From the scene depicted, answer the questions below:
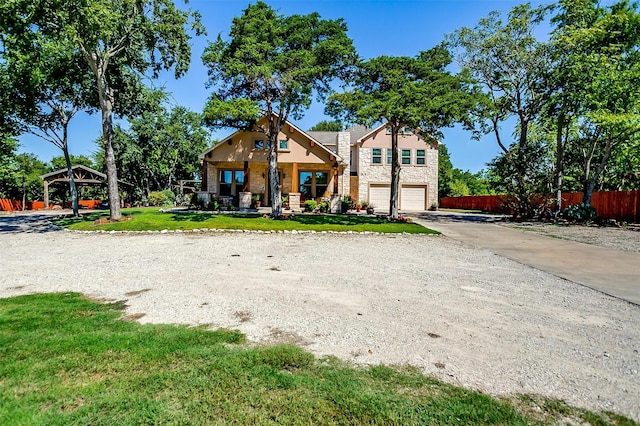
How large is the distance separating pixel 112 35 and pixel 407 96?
1341cm

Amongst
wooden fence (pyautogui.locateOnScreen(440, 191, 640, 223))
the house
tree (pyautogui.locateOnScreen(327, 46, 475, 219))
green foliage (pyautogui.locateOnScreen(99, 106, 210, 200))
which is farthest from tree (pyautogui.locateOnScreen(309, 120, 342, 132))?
tree (pyautogui.locateOnScreen(327, 46, 475, 219))

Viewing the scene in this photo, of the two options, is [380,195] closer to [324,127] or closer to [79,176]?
[79,176]

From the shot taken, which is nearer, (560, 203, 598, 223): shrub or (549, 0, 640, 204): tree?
(549, 0, 640, 204): tree

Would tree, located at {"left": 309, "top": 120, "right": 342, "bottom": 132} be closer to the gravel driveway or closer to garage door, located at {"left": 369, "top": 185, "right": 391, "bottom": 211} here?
garage door, located at {"left": 369, "top": 185, "right": 391, "bottom": 211}

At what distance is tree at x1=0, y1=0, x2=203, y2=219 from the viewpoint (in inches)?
439

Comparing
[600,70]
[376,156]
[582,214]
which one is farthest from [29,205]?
[600,70]

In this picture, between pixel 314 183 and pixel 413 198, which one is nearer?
pixel 314 183

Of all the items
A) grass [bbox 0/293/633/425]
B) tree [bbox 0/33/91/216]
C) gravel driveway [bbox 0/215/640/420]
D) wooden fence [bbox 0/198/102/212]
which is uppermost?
tree [bbox 0/33/91/216]

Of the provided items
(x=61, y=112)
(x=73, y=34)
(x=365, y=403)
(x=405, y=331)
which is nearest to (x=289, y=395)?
(x=365, y=403)

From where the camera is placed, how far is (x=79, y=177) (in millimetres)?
30172

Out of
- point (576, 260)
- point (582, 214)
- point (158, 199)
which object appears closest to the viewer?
point (576, 260)

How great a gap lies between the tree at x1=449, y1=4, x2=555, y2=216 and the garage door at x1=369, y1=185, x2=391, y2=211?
911 centimetres

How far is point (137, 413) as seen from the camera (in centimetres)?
215

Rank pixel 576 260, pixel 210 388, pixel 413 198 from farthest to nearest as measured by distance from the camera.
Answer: pixel 413 198 < pixel 576 260 < pixel 210 388
